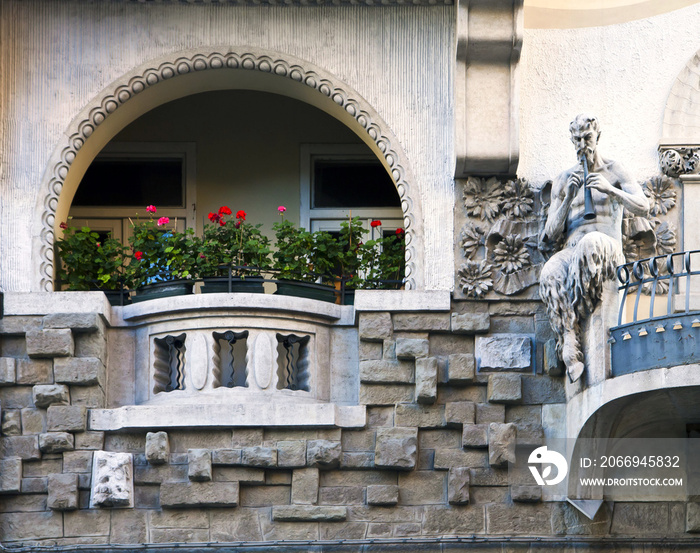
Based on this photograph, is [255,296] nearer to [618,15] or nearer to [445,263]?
[445,263]

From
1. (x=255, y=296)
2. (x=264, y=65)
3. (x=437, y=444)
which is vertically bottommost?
(x=437, y=444)

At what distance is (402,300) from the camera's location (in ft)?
40.6

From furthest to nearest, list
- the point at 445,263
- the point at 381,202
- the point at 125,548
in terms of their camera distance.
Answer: the point at 381,202 → the point at 445,263 → the point at 125,548

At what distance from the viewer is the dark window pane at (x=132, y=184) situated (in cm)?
1434

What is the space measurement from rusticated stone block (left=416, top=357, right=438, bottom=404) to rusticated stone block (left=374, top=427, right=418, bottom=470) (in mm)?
289

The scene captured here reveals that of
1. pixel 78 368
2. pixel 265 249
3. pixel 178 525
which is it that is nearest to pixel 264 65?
pixel 265 249

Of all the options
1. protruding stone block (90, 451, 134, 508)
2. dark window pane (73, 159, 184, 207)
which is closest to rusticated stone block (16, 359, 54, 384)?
protruding stone block (90, 451, 134, 508)

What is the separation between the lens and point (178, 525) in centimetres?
1185

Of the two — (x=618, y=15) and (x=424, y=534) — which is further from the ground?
(x=618, y=15)

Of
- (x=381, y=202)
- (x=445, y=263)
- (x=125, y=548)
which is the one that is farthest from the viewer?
(x=381, y=202)

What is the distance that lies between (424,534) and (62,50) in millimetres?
4907

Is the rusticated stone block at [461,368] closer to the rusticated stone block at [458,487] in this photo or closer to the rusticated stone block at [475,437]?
the rusticated stone block at [475,437]

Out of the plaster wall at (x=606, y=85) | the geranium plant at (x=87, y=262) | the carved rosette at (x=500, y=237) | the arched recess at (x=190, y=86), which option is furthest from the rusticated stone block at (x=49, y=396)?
the plaster wall at (x=606, y=85)

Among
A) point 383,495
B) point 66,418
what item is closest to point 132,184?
point 66,418
